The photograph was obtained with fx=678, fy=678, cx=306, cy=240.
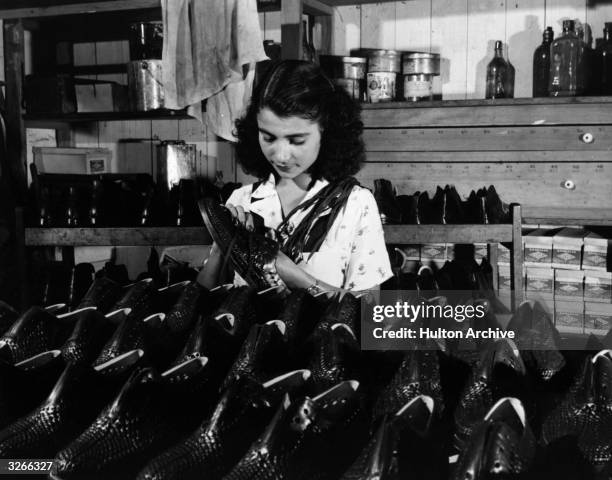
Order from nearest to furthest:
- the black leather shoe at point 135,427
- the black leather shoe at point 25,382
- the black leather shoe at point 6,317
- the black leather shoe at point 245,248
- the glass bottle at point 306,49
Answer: the black leather shoe at point 135,427
the black leather shoe at point 25,382
the black leather shoe at point 6,317
the black leather shoe at point 245,248
the glass bottle at point 306,49

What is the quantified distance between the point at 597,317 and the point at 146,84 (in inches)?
86.3

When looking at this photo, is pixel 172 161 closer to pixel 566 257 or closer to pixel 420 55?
pixel 420 55

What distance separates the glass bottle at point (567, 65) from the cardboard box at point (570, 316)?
0.88 metres

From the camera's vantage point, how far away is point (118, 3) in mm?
2859

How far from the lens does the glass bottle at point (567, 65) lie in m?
2.82

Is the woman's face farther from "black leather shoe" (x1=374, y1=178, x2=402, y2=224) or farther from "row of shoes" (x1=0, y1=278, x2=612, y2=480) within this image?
"black leather shoe" (x1=374, y1=178, x2=402, y2=224)

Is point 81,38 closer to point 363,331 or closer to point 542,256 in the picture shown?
Result: point 542,256

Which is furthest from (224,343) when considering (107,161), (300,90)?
(107,161)

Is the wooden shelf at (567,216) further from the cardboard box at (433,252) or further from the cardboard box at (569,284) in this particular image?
the cardboard box at (433,252)

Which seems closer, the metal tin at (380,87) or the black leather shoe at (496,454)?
the black leather shoe at (496,454)

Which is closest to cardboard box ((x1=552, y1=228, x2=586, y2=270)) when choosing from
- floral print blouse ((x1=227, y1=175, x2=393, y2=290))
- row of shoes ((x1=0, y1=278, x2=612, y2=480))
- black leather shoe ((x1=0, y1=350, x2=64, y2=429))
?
floral print blouse ((x1=227, y1=175, x2=393, y2=290))

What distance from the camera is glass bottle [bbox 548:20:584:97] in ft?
9.24

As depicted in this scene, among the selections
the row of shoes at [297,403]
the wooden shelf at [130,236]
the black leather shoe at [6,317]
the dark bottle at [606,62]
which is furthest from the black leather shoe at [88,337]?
the dark bottle at [606,62]

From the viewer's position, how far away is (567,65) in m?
2.84
